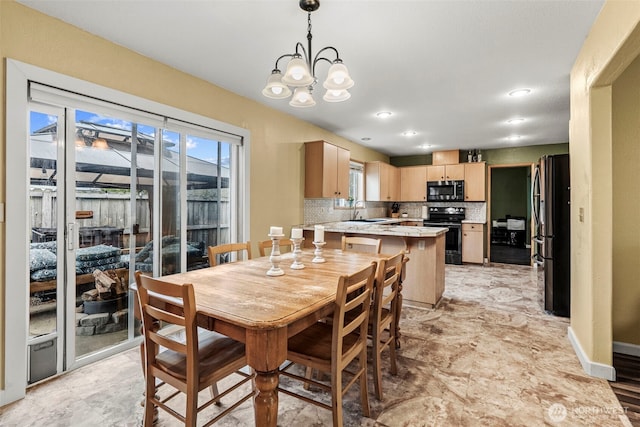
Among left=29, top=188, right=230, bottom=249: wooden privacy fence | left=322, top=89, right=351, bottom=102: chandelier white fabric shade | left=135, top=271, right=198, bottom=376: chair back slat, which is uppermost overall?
left=322, top=89, right=351, bottom=102: chandelier white fabric shade

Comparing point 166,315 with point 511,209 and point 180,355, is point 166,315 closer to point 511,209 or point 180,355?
point 180,355

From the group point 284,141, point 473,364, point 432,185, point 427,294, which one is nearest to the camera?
point 473,364

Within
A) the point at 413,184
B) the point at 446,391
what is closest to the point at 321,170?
the point at 446,391

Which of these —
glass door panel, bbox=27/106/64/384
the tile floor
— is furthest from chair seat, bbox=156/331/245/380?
glass door panel, bbox=27/106/64/384

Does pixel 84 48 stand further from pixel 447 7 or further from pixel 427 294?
pixel 427 294

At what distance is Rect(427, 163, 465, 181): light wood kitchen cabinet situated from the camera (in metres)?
6.62

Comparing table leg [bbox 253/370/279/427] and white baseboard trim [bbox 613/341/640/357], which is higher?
table leg [bbox 253/370/279/427]

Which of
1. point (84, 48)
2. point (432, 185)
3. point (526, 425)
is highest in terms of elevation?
point (84, 48)

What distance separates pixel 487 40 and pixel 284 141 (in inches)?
101

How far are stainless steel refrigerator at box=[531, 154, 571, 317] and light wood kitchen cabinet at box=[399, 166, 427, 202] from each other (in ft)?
11.5

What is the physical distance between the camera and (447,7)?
1.94 meters

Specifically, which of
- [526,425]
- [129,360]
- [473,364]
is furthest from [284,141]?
[526,425]

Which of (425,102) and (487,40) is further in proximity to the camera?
(425,102)

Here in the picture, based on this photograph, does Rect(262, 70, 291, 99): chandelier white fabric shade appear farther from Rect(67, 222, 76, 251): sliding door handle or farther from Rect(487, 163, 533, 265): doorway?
Rect(487, 163, 533, 265): doorway
